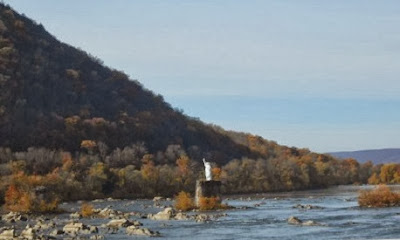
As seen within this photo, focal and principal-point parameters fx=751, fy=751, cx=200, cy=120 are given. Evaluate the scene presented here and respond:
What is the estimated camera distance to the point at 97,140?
151500 mm

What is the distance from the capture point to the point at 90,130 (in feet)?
508

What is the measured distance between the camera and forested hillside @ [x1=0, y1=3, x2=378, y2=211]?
121000mm

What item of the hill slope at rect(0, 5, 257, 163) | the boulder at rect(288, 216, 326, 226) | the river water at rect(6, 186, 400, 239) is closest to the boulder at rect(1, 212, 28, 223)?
the river water at rect(6, 186, 400, 239)

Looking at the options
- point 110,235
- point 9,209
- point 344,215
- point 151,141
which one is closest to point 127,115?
point 151,141

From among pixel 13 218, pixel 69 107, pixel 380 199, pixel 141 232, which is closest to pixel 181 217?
pixel 141 232

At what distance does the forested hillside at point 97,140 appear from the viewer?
12100cm

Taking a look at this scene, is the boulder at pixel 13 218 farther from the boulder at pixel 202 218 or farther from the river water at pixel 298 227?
the boulder at pixel 202 218

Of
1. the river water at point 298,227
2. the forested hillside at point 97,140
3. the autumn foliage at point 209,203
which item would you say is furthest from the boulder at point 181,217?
the forested hillside at point 97,140

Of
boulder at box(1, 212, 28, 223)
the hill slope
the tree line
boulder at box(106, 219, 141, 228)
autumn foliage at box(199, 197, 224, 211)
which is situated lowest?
boulder at box(106, 219, 141, 228)

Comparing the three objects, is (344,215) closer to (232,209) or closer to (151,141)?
(232,209)

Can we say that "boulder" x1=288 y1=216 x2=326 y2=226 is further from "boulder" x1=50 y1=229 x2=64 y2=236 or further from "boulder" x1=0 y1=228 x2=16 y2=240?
"boulder" x1=0 y1=228 x2=16 y2=240

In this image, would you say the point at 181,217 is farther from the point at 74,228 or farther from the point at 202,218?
the point at 74,228

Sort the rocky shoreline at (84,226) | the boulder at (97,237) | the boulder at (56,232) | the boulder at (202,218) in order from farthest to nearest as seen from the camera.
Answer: the boulder at (202,218)
the boulder at (56,232)
the rocky shoreline at (84,226)
the boulder at (97,237)

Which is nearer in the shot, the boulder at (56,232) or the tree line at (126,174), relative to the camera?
the boulder at (56,232)
